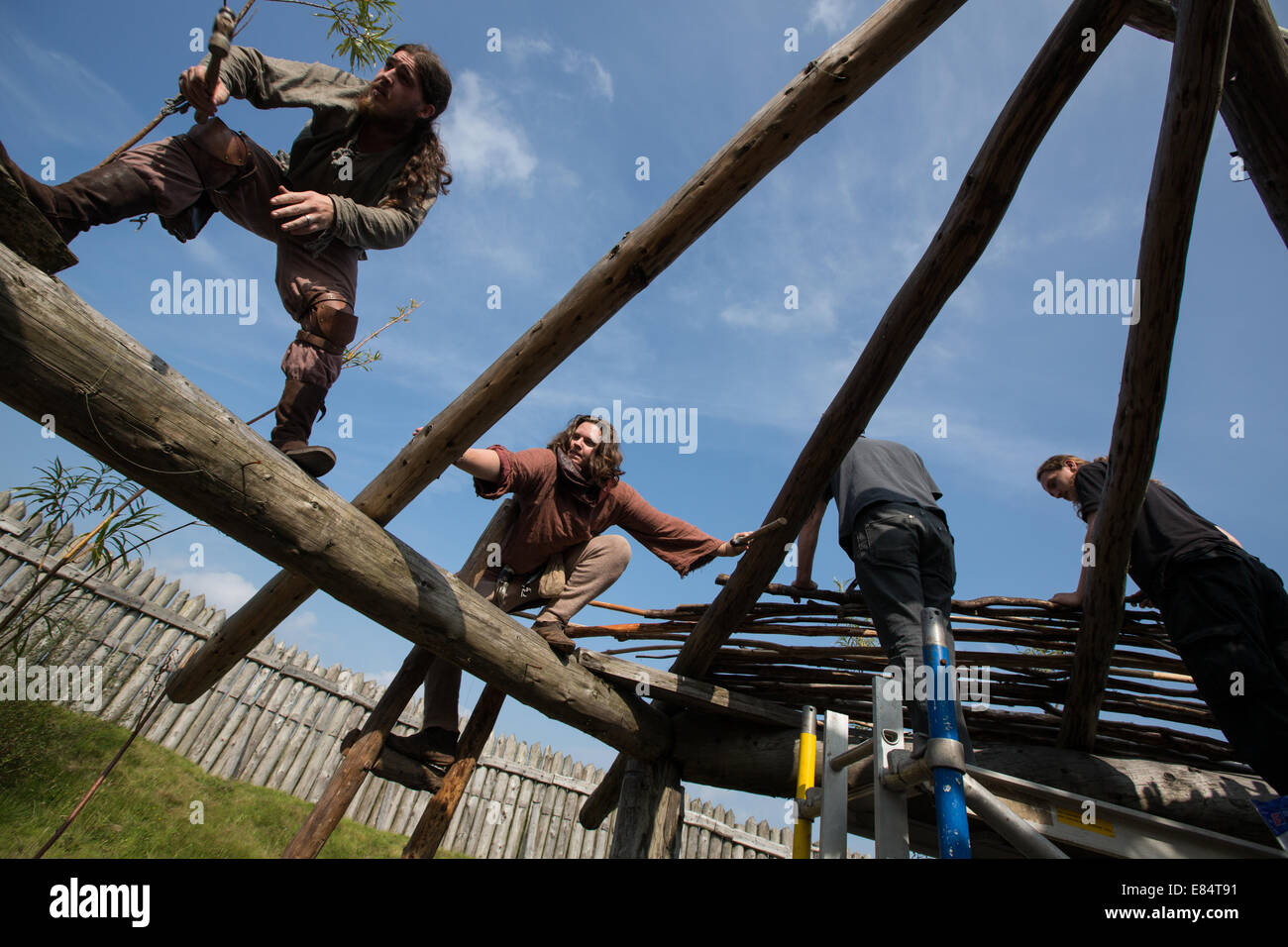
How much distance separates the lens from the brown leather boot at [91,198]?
1756 mm

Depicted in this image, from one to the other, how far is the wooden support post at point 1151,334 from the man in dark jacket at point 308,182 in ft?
7.67

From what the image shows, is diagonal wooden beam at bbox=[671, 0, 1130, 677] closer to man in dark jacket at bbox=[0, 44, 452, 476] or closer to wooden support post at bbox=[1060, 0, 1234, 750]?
wooden support post at bbox=[1060, 0, 1234, 750]

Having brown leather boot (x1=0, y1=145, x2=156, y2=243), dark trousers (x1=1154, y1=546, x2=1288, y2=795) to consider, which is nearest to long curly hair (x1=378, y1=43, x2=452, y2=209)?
brown leather boot (x1=0, y1=145, x2=156, y2=243)

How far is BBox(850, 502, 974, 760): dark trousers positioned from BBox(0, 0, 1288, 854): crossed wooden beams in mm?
359

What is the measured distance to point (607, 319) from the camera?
204 cm

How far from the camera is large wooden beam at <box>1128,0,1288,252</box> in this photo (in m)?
2.12

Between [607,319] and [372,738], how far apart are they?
2.29 metres

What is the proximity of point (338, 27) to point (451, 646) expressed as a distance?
94.9 inches

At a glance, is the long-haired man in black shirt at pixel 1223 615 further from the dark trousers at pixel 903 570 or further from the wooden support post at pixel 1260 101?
the wooden support post at pixel 1260 101

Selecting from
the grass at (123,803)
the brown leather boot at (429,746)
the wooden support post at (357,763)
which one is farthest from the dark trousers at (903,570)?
the grass at (123,803)

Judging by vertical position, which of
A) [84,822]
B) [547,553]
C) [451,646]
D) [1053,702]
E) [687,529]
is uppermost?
[687,529]

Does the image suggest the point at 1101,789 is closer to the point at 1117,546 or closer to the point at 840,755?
the point at 1117,546
